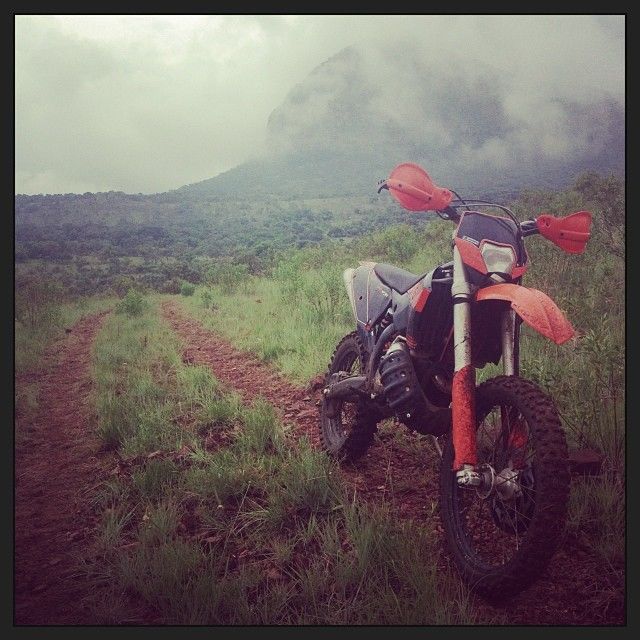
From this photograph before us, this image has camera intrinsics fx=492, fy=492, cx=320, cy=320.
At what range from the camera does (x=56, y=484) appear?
2967 mm

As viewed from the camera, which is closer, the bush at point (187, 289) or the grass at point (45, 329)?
the grass at point (45, 329)

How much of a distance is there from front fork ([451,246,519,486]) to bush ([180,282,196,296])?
278 cm

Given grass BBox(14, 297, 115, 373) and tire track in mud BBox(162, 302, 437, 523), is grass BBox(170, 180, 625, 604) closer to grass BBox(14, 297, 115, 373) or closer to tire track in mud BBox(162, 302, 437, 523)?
tire track in mud BBox(162, 302, 437, 523)

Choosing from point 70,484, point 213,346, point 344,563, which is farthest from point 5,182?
point 344,563

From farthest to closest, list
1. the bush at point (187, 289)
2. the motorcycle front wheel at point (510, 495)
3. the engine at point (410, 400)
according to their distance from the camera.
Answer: the bush at point (187, 289), the engine at point (410, 400), the motorcycle front wheel at point (510, 495)

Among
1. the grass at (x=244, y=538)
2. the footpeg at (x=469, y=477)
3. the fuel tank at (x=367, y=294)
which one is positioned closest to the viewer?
the footpeg at (x=469, y=477)

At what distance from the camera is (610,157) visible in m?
3.03

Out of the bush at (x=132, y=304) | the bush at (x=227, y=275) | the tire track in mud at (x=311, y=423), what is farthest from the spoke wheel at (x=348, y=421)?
the bush at (x=132, y=304)

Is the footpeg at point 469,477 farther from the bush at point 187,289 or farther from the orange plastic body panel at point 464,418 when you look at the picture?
the bush at point 187,289

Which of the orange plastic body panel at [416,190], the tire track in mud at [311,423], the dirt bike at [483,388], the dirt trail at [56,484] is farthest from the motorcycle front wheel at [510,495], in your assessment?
the dirt trail at [56,484]

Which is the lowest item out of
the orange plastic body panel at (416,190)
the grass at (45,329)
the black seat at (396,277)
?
the grass at (45,329)

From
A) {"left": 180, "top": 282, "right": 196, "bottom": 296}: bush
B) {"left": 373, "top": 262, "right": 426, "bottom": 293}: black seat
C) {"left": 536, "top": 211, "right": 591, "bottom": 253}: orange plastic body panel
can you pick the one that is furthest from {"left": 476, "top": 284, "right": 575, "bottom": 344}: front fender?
{"left": 180, "top": 282, "right": 196, "bottom": 296}: bush

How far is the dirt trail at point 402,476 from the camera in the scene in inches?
81.4

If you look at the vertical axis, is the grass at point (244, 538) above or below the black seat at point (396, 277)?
below
